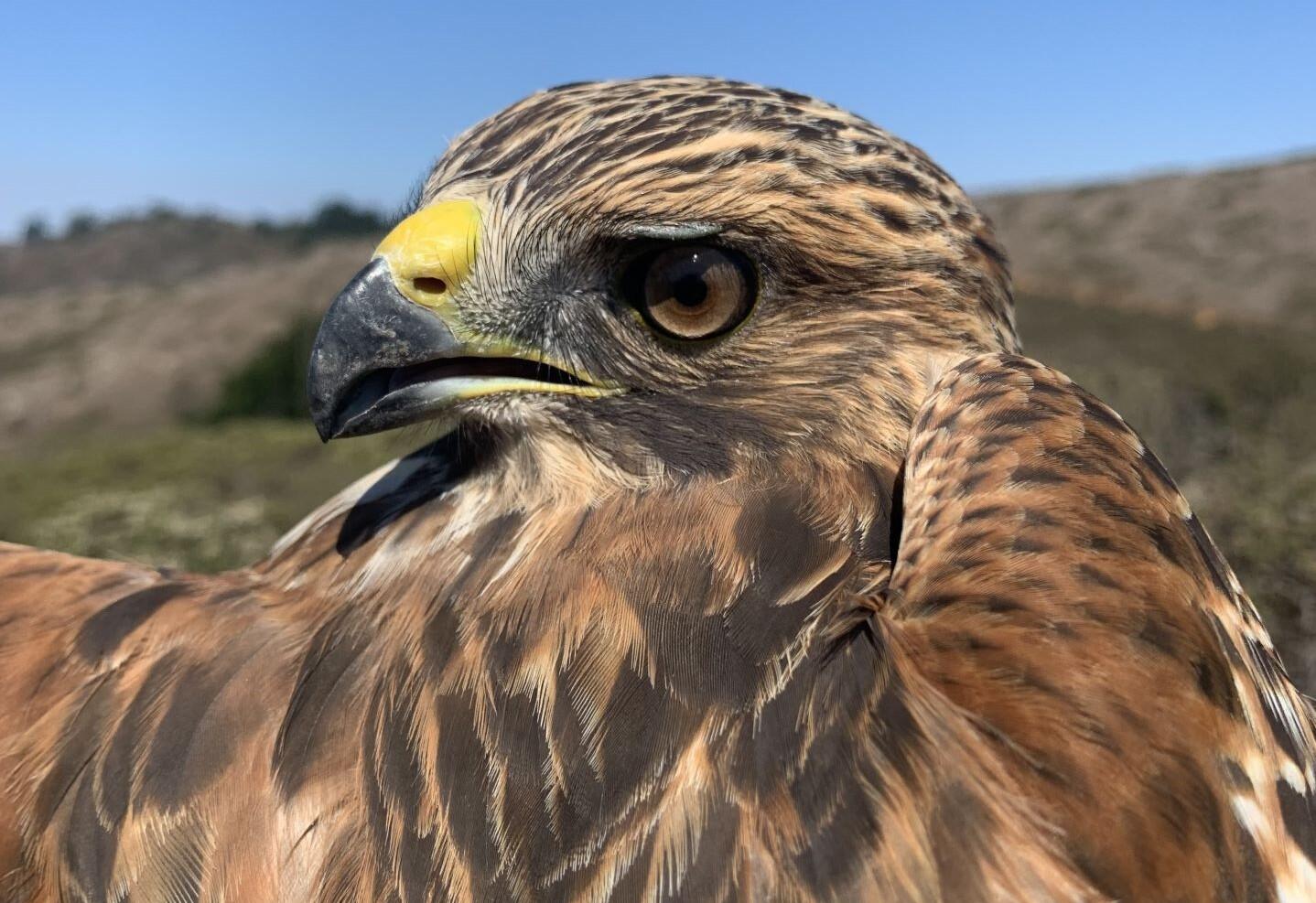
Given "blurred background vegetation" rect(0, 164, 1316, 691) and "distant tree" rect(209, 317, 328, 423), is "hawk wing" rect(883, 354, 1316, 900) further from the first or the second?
"distant tree" rect(209, 317, 328, 423)

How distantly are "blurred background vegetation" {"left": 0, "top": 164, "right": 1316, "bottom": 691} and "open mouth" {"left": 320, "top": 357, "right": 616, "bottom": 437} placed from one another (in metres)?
0.49

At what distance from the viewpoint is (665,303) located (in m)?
2.19

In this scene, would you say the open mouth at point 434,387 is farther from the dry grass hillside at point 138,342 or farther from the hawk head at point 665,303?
the dry grass hillside at point 138,342

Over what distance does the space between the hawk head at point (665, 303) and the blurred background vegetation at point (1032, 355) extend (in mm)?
580

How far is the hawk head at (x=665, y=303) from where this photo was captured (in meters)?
2.17

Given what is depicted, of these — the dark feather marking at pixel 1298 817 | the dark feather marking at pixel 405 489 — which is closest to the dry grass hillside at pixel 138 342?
the dark feather marking at pixel 405 489

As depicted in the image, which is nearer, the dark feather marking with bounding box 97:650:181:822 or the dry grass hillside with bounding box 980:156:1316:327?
the dark feather marking with bounding box 97:650:181:822

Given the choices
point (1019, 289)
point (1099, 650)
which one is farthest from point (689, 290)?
point (1019, 289)

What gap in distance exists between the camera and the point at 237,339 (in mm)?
30047

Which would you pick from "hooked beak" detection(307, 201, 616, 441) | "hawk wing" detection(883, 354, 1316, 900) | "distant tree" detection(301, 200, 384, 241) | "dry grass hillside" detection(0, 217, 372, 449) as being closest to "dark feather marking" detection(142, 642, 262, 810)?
"hooked beak" detection(307, 201, 616, 441)

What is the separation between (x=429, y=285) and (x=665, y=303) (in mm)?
526

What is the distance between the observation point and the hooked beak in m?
2.22

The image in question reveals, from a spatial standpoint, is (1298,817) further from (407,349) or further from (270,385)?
(270,385)

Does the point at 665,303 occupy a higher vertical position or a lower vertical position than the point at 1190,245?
higher
